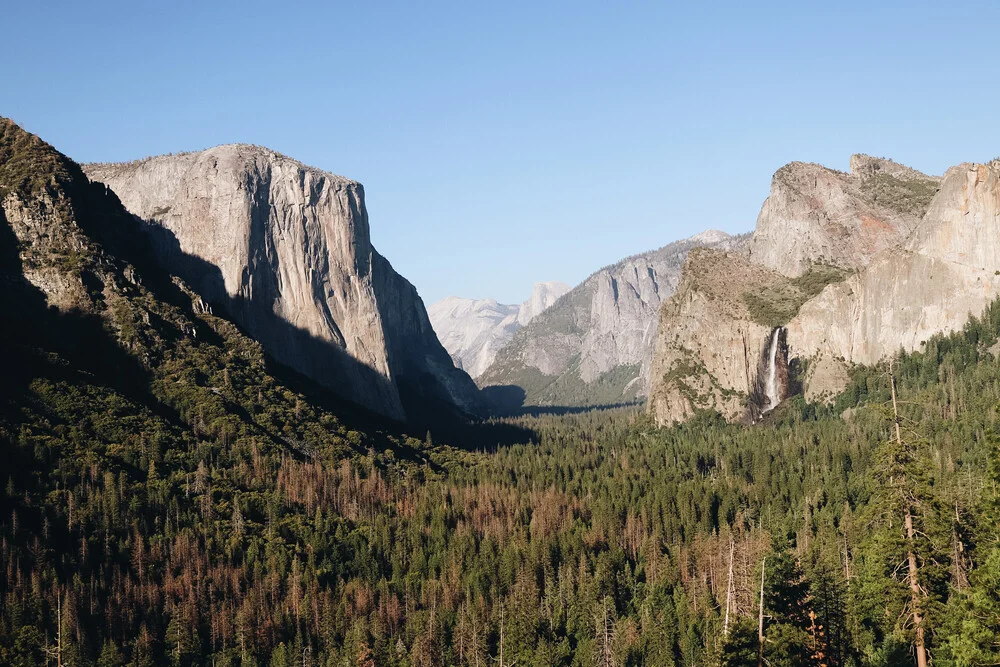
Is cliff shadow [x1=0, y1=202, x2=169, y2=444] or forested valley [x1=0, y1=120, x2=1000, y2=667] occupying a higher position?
cliff shadow [x1=0, y1=202, x2=169, y2=444]

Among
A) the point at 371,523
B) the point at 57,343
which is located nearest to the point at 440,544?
the point at 371,523

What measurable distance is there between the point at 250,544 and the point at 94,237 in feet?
247

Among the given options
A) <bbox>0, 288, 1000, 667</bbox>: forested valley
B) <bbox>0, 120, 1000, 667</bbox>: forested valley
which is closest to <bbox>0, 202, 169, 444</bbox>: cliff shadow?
<bbox>0, 120, 1000, 667</bbox>: forested valley

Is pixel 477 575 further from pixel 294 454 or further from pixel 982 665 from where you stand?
pixel 982 665

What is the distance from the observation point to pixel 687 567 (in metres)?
126

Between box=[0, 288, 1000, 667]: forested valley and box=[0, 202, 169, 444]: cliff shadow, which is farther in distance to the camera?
box=[0, 202, 169, 444]: cliff shadow

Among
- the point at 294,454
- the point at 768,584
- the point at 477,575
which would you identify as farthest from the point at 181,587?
the point at 768,584

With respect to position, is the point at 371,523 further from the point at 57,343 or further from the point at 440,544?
the point at 57,343

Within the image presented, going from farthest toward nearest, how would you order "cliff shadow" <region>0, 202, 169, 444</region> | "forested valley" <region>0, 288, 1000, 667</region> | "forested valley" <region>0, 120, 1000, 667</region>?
"cliff shadow" <region>0, 202, 169, 444</region>, "forested valley" <region>0, 120, 1000, 667</region>, "forested valley" <region>0, 288, 1000, 667</region>

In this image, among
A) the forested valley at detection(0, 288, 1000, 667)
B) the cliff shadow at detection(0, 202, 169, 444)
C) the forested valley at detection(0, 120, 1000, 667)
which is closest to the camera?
the forested valley at detection(0, 288, 1000, 667)

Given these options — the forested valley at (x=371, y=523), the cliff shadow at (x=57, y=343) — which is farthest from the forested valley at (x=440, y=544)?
the cliff shadow at (x=57, y=343)

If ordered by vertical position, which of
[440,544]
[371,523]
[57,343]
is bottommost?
[440,544]

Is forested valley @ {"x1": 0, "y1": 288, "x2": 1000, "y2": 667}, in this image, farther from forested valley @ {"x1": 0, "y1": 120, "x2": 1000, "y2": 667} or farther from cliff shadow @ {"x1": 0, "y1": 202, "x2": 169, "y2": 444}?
cliff shadow @ {"x1": 0, "y1": 202, "x2": 169, "y2": 444}

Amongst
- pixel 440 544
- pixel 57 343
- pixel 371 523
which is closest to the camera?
pixel 440 544
